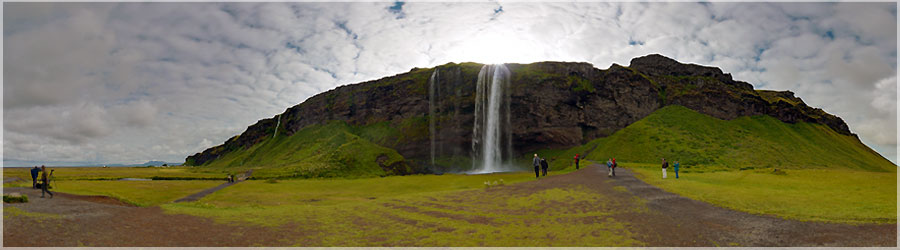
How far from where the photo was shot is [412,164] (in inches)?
3297

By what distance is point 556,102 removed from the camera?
82875 millimetres

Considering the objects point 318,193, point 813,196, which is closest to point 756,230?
point 813,196

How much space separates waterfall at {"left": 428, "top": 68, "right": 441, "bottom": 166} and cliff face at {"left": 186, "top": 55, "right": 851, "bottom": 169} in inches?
19.9

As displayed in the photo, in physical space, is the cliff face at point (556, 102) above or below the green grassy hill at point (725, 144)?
above

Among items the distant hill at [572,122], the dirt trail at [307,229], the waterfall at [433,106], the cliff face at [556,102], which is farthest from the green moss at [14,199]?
the cliff face at [556,102]

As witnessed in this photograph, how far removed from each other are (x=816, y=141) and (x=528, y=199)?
3874 inches

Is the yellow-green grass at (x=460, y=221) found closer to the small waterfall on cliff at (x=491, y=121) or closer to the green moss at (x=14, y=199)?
the green moss at (x=14, y=199)

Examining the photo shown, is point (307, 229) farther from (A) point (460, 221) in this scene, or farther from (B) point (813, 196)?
(B) point (813, 196)

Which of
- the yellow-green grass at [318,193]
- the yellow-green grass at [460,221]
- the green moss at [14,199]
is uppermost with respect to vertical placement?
the green moss at [14,199]

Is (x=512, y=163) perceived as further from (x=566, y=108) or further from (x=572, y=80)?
(x=572, y=80)

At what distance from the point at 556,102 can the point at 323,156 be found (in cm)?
4921

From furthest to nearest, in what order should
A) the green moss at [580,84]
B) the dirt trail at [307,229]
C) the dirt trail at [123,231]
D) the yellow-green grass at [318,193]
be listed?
1. the green moss at [580,84]
2. the yellow-green grass at [318,193]
3. the dirt trail at [123,231]
4. the dirt trail at [307,229]

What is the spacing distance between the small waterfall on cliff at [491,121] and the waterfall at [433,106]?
30.7ft

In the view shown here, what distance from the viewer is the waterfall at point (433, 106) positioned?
8668 cm
